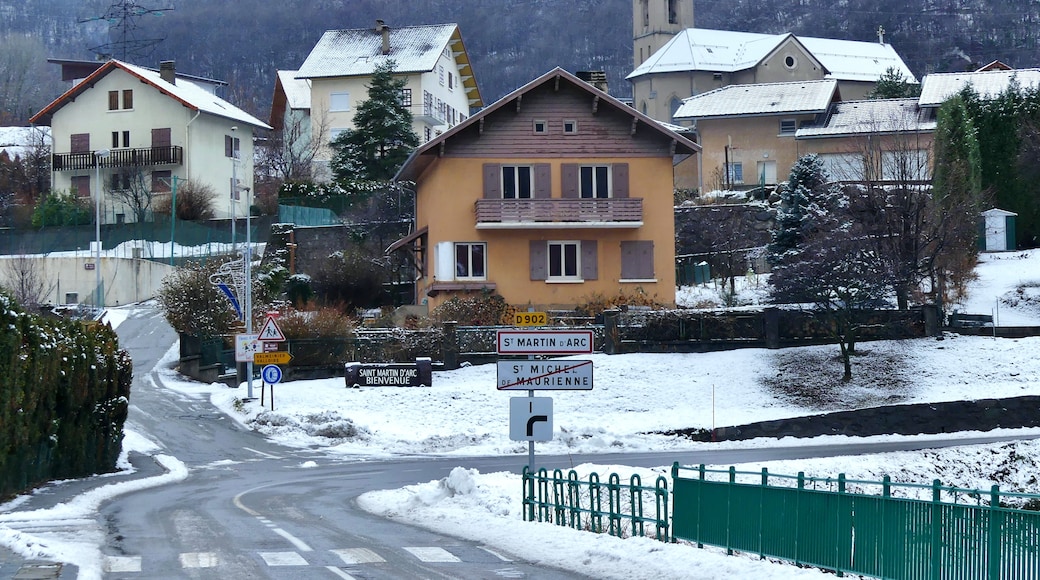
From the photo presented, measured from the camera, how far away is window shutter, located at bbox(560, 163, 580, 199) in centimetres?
5259

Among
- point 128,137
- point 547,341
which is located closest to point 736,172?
point 128,137

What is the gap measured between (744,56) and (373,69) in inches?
1266

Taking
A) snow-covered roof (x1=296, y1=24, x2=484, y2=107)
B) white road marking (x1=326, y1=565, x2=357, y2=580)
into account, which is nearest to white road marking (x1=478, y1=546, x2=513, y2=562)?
white road marking (x1=326, y1=565, x2=357, y2=580)

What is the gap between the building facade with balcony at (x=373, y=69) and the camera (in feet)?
290

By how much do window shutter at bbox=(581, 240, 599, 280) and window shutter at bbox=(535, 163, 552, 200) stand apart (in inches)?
93.2

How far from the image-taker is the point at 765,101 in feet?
259

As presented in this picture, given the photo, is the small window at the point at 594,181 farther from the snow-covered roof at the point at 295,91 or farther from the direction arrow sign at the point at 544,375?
the snow-covered roof at the point at 295,91

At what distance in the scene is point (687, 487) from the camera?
1695 centimetres

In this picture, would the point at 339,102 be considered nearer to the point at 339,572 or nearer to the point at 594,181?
the point at 594,181

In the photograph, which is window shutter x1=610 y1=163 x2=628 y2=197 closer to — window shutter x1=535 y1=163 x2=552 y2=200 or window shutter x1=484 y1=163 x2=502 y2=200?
window shutter x1=535 y1=163 x2=552 y2=200

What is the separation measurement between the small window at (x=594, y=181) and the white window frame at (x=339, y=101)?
40.9 meters

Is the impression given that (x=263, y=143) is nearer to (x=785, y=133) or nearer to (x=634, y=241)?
(x=785, y=133)

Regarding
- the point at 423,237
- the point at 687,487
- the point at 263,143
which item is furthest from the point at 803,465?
the point at 263,143

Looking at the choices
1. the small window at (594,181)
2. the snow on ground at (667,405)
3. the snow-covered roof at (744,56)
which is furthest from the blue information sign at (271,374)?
the snow-covered roof at (744,56)
